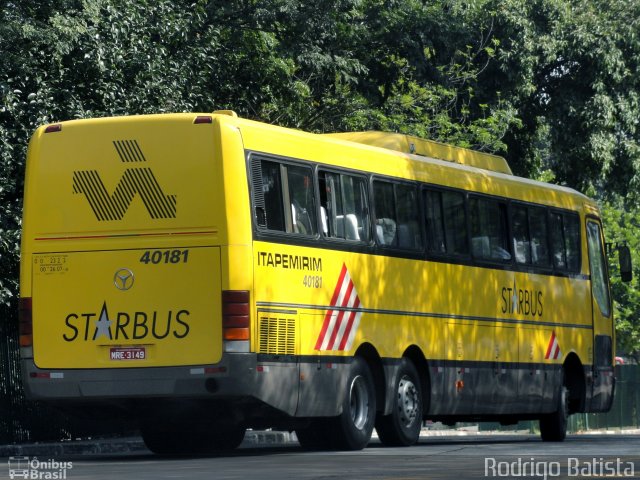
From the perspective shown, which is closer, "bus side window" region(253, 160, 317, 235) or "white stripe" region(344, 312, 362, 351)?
Result: "bus side window" region(253, 160, 317, 235)

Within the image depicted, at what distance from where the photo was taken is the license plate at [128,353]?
15.1m

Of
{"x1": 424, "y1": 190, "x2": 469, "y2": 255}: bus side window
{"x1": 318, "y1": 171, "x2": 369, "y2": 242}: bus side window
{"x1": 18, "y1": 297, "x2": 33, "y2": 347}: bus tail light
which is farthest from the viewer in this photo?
{"x1": 424, "y1": 190, "x2": 469, "y2": 255}: bus side window

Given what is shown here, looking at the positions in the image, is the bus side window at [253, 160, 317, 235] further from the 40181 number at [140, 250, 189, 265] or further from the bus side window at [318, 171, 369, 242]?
the 40181 number at [140, 250, 189, 265]

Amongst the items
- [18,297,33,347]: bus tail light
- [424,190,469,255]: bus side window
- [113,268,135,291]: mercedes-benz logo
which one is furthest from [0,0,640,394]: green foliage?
[424,190,469,255]: bus side window

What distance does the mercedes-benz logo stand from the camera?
15.2m

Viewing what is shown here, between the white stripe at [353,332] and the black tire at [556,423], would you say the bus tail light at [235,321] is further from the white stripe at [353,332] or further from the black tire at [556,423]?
the black tire at [556,423]

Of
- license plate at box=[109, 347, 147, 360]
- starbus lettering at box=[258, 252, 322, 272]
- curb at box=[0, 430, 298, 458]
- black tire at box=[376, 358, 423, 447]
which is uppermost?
starbus lettering at box=[258, 252, 322, 272]

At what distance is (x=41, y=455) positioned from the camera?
19.1m

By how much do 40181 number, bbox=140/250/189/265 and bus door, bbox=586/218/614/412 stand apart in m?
10.2

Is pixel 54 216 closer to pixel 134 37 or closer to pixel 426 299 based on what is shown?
pixel 426 299

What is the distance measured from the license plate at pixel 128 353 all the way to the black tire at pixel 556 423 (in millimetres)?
9043

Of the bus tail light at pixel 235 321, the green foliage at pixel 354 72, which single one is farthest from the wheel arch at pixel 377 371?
the green foliage at pixel 354 72

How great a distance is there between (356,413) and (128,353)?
298 cm

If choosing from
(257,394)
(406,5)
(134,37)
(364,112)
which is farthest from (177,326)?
(406,5)
